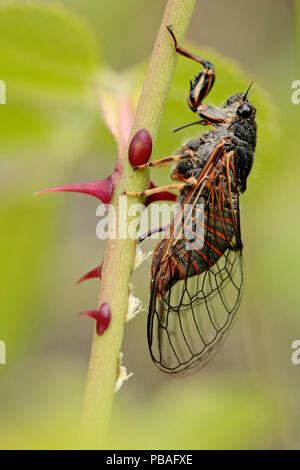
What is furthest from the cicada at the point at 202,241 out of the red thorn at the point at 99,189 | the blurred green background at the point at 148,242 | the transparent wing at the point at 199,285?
the red thorn at the point at 99,189

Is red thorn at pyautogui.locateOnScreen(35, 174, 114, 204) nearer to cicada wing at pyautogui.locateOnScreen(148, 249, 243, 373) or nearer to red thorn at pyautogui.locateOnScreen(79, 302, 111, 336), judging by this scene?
red thorn at pyautogui.locateOnScreen(79, 302, 111, 336)

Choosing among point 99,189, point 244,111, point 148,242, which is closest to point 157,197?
point 99,189

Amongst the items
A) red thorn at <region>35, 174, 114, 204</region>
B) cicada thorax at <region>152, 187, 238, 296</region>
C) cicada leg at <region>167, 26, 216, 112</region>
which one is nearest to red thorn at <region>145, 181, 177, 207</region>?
red thorn at <region>35, 174, 114, 204</region>

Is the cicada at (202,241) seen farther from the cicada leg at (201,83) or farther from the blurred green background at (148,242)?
the blurred green background at (148,242)

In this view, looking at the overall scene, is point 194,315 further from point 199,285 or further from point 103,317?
point 103,317
